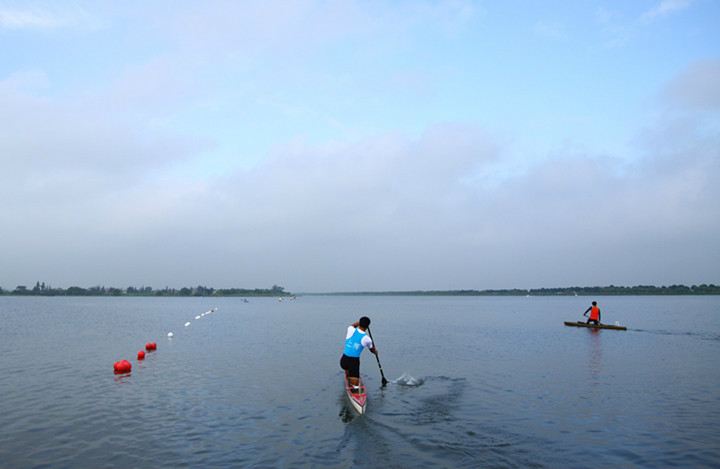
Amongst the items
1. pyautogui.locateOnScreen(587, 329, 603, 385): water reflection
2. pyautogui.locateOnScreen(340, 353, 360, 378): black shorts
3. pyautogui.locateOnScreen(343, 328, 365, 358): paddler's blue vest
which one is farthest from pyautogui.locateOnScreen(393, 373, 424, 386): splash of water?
pyautogui.locateOnScreen(587, 329, 603, 385): water reflection

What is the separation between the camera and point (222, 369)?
2258cm

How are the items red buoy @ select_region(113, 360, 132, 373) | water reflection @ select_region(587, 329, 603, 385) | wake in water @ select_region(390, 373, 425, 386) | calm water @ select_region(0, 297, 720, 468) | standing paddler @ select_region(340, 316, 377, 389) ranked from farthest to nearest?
water reflection @ select_region(587, 329, 603, 385)
red buoy @ select_region(113, 360, 132, 373)
wake in water @ select_region(390, 373, 425, 386)
standing paddler @ select_region(340, 316, 377, 389)
calm water @ select_region(0, 297, 720, 468)

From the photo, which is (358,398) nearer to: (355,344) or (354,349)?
(354,349)

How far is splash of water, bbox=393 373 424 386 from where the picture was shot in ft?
64.7

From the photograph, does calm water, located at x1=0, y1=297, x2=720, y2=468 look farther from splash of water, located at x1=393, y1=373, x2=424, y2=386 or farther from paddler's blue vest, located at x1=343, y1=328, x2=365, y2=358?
paddler's blue vest, located at x1=343, y1=328, x2=365, y2=358

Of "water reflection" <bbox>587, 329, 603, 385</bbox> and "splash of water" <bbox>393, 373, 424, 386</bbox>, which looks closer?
"splash of water" <bbox>393, 373, 424, 386</bbox>

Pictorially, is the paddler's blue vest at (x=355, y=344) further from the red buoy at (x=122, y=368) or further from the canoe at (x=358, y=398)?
the red buoy at (x=122, y=368)

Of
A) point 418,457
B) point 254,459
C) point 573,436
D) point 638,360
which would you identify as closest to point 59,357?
point 254,459

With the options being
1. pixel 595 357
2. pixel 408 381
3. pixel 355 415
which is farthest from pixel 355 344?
pixel 595 357

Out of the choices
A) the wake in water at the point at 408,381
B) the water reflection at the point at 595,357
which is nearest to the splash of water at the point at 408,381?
the wake in water at the point at 408,381

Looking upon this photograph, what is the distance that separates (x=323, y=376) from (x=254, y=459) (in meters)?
10.9

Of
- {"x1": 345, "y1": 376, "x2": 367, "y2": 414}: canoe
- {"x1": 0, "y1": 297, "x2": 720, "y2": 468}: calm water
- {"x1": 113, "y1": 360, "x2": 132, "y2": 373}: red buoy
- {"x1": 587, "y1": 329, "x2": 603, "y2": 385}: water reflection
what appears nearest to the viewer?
{"x1": 0, "y1": 297, "x2": 720, "y2": 468}: calm water

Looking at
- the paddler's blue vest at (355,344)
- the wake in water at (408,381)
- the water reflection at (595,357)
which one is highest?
the paddler's blue vest at (355,344)

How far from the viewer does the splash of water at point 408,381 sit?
19.7 metres
